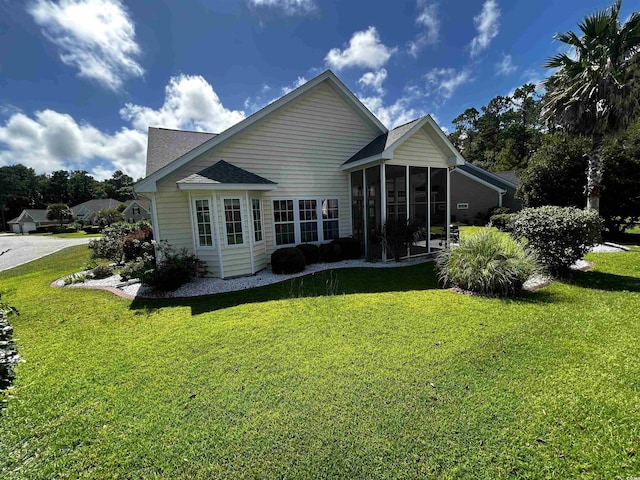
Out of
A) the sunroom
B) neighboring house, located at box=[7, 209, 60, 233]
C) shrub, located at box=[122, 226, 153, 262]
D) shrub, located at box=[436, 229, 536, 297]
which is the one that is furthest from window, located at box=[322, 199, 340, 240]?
neighboring house, located at box=[7, 209, 60, 233]

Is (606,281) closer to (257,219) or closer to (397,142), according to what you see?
(397,142)

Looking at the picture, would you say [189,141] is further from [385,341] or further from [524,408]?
[524,408]

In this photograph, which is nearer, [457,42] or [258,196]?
[258,196]

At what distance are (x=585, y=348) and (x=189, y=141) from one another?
1458 cm

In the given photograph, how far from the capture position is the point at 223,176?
8789 millimetres

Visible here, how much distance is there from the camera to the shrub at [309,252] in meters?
10.7

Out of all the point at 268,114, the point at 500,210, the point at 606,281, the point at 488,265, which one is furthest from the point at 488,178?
the point at 268,114

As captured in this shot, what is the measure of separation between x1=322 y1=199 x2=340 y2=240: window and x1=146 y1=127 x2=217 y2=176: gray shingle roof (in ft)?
21.0

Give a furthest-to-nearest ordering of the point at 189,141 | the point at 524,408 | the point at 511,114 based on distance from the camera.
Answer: the point at 511,114 → the point at 189,141 → the point at 524,408

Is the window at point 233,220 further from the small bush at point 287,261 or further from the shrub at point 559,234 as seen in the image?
the shrub at point 559,234

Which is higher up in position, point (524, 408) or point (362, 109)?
point (362, 109)

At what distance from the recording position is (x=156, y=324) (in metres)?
5.56

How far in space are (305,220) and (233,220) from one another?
11.0ft

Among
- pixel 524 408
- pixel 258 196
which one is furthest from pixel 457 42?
pixel 524 408
